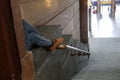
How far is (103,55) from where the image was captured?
648 centimetres

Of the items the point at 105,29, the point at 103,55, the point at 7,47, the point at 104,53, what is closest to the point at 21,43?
the point at 7,47

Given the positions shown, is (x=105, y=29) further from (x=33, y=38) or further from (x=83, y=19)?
(x=33, y=38)

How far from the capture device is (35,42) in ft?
5.29

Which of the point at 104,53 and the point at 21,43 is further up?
the point at 21,43

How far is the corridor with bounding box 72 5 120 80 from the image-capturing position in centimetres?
335

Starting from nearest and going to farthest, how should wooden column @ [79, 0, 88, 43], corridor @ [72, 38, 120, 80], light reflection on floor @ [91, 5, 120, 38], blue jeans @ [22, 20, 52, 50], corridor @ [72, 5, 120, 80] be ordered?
blue jeans @ [22, 20, 52, 50], corridor @ [72, 5, 120, 80], corridor @ [72, 38, 120, 80], wooden column @ [79, 0, 88, 43], light reflection on floor @ [91, 5, 120, 38]

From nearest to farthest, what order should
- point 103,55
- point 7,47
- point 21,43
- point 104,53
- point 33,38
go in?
1. point 7,47
2. point 21,43
3. point 33,38
4. point 103,55
5. point 104,53

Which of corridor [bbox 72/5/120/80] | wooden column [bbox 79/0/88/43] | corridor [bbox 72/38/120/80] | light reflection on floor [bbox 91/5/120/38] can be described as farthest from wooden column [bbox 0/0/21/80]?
light reflection on floor [bbox 91/5/120/38]

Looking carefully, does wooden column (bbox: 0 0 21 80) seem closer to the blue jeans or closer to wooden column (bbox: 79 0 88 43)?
the blue jeans

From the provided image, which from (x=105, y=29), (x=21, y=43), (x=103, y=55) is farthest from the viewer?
(x=105, y=29)

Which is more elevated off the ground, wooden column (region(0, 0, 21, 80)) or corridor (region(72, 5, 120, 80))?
wooden column (region(0, 0, 21, 80))

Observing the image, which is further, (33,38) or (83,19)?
(83,19)

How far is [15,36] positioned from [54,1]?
2.63 meters

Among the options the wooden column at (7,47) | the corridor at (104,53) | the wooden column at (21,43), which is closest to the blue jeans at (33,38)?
the wooden column at (21,43)
